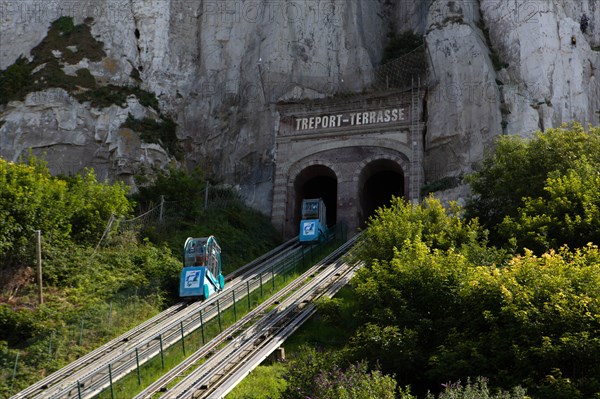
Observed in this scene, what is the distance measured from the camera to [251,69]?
47.8 metres

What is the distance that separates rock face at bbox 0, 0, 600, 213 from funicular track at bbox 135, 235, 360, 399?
37.8ft

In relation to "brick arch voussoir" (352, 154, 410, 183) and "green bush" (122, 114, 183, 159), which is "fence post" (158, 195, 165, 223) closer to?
"green bush" (122, 114, 183, 159)

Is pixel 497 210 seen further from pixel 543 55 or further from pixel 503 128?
pixel 543 55

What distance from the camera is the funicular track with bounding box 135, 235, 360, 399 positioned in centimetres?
2158

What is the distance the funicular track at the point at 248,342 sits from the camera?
2158cm

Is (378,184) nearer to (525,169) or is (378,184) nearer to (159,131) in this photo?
(159,131)

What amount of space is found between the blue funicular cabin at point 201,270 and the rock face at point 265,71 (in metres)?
11.1

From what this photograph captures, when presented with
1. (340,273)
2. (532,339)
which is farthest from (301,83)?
(532,339)

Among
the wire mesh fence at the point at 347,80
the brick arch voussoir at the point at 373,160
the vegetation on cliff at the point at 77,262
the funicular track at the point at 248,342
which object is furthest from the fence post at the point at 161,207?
the wire mesh fence at the point at 347,80

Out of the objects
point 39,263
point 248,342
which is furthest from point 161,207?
point 248,342

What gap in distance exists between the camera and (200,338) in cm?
2573

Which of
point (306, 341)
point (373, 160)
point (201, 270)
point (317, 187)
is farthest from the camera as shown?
point (317, 187)

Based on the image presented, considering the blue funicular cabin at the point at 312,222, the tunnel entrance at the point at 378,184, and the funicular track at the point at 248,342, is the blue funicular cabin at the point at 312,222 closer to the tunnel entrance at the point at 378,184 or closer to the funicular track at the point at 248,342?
the tunnel entrance at the point at 378,184

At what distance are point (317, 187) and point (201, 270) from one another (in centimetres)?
1806
